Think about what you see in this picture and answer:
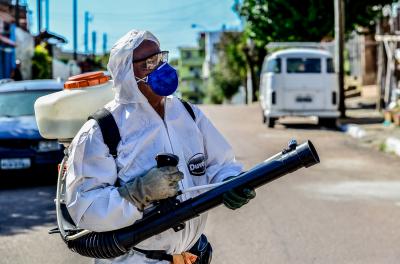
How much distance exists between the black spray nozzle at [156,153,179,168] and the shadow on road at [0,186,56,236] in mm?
5056

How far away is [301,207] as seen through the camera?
8555 mm

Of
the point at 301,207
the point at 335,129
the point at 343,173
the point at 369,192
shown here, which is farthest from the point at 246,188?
the point at 335,129

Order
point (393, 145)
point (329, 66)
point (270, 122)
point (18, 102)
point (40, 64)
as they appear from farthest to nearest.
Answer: point (40, 64)
point (329, 66)
point (270, 122)
point (393, 145)
point (18, 102)

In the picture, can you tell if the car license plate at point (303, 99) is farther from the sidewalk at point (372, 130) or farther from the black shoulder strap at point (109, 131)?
the black shoulder strap at point (109, 131)

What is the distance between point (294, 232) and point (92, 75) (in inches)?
166

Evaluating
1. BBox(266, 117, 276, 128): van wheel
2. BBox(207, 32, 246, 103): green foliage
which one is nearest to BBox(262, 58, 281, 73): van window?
BBox(266, 117, 276, 128): van wheel

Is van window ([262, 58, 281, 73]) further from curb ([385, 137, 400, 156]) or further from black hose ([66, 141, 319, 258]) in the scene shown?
black hose ([66, 141, 319, 258])

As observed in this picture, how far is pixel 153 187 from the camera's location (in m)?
2.70

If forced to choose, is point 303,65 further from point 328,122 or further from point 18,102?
point 18,102

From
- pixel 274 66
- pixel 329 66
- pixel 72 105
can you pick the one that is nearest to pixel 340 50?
pixel 329 66

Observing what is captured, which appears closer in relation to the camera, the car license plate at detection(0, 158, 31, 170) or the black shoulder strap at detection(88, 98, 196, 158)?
the black shoulder strap at detection(88, 98, 196, 158)

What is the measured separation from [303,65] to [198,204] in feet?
60.2

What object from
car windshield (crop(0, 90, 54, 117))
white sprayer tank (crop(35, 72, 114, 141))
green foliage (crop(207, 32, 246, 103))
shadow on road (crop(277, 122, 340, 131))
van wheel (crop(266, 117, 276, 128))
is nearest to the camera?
white sprayer tank (crop(35, 72, 114, 141))

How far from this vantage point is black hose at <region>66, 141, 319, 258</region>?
8.96 feet
